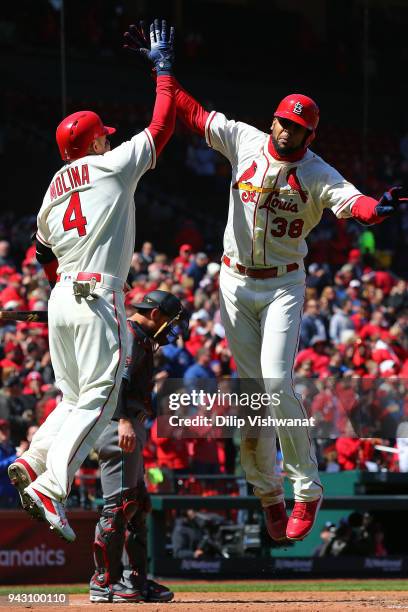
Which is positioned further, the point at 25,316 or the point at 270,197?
the point at 25,316

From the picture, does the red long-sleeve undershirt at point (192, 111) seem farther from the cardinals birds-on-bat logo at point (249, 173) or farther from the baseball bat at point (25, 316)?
the baseball bat at point (25, 316)

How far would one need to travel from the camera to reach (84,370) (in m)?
6.21

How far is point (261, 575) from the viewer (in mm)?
10570

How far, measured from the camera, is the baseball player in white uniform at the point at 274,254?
6.68 meters

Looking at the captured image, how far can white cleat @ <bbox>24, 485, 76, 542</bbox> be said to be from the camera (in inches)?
236

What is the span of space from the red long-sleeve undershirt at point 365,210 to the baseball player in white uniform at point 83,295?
1.06m

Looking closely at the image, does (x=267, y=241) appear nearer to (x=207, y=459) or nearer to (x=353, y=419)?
(x=353, y=419)

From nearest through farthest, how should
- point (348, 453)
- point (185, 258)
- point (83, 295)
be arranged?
point (83, 295) → point (348, 453) → point (185, 258)

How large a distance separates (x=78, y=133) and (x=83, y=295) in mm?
877


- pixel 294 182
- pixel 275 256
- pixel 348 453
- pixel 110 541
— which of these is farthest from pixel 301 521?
pixel 348 453

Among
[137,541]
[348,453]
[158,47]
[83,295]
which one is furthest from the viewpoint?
[348,453]

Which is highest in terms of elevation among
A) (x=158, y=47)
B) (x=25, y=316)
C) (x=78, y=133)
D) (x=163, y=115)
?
(x=158, y=47)

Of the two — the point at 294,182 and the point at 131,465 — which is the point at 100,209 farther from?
the point at 131,465

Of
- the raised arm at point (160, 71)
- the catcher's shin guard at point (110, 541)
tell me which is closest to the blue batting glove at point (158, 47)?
the raised arm at point (160, 71)
